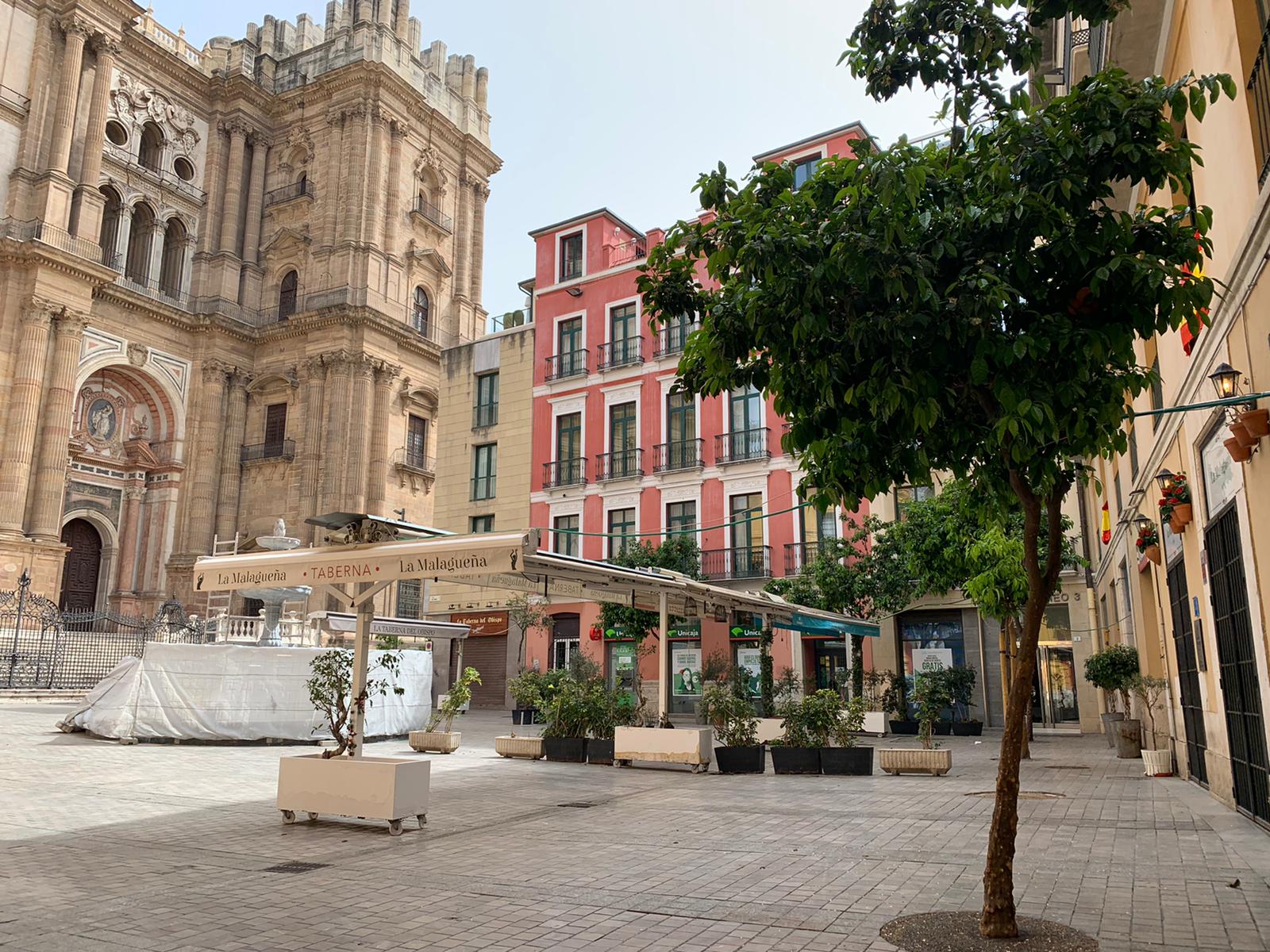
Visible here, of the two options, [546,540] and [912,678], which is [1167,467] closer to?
[912,678]

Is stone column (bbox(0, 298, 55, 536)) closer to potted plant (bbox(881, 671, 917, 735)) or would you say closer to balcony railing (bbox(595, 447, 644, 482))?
balcony railing (bbox(595, 447, 644, 482))

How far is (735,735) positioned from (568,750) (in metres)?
3.09

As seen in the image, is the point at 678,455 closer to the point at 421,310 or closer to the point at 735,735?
the point at 735,735

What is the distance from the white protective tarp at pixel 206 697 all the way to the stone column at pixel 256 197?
35.1m

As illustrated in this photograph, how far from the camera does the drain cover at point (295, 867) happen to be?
23.3 ft

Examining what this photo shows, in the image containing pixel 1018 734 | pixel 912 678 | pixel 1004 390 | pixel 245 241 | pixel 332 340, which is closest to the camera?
pixel 1004 390

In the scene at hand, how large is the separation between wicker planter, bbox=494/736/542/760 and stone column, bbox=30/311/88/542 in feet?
92.3

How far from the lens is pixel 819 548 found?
25.3 m

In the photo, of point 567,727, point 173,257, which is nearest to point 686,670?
point 567,727

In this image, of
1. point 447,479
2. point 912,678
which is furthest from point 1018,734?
point 447,479

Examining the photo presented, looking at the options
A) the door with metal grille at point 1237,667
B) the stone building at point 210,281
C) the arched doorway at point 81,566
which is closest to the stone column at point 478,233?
the stone building at point 210,281

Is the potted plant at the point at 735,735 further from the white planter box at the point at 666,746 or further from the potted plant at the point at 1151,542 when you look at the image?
the potted plant at the point at 1151,542

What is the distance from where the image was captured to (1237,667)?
342 inches

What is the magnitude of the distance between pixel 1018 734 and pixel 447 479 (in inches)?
1290
